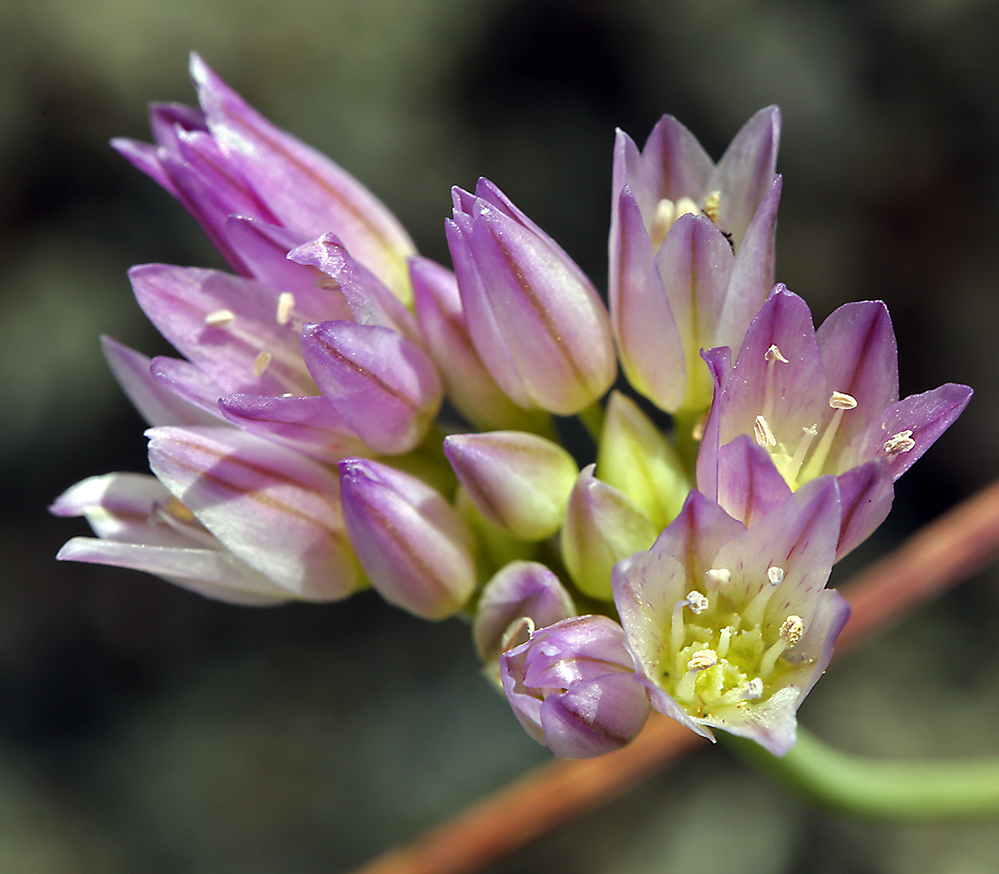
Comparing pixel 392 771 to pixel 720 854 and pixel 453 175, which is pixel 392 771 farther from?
pixel 453 175

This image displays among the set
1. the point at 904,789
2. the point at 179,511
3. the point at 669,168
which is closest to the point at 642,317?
the point at 669,168

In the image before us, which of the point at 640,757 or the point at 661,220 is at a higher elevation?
the point at 661,220

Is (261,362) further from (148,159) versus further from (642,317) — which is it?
(642,317)

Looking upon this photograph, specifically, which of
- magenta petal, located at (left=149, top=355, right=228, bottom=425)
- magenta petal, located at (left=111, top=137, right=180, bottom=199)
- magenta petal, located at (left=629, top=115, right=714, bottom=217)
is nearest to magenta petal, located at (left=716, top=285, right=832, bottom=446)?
magenta petal, located at (left=629, top=115, right=714, bottom=217)

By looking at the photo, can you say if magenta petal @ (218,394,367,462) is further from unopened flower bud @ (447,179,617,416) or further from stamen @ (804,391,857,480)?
stamen @ (804,391,857,480)

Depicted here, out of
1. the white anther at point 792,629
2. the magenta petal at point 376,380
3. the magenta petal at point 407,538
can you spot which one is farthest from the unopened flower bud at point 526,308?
the white anther at point 792,629

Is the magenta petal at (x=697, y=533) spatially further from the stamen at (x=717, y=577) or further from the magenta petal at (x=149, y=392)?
the magenta petal at (x=149, y=392)

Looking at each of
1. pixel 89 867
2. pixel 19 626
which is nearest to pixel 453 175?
pixel 19 626

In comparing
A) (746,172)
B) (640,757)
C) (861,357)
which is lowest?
(640,757)
